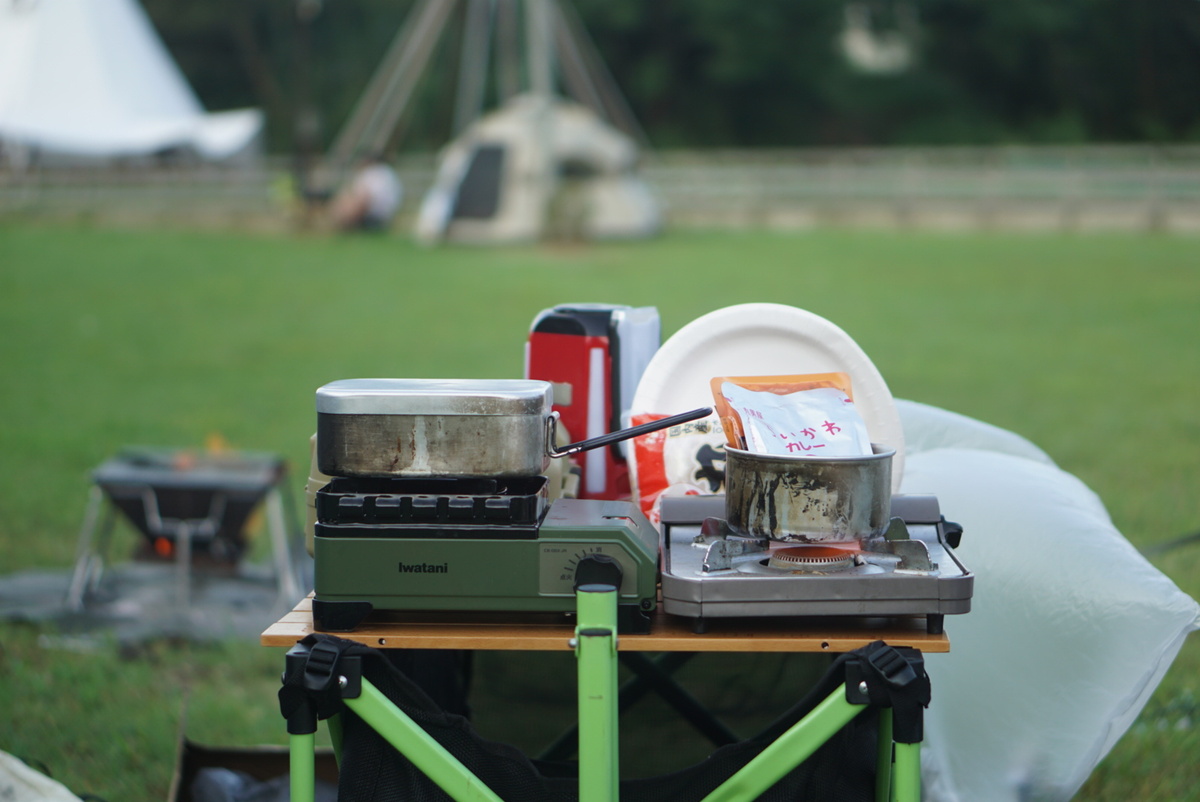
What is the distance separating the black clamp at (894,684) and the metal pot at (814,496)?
176 mm

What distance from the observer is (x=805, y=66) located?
40.5 meters

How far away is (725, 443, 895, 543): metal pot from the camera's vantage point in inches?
66.1

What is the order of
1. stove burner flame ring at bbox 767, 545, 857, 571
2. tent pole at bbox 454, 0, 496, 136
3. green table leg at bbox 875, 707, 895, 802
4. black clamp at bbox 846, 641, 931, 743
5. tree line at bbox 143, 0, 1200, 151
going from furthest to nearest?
tree line at bbox 143, 0, 1200, 151 < tent pole at bbox 454, 0, 496, 136 < green table leg at bbox 875, 707, 895, 802 < stove burner flame ring at bbox 767, 545, 857, 571 < black clamp at bbox 846, 641, 931, 743

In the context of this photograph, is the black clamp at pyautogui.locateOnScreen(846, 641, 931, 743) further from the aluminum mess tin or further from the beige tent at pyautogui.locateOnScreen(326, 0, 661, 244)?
the beige tent at pyautogui.locateOnScreen(326, 0, 661, 244)

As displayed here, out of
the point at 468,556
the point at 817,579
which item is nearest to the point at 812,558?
the point at 817,579

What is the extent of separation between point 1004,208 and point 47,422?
740 inches

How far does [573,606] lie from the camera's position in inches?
68.7

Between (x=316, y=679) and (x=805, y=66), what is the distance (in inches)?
1629

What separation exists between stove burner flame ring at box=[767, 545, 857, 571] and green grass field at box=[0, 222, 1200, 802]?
1.53m

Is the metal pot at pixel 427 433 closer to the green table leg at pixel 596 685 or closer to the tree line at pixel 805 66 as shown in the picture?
the green table leg at pixel 596 685

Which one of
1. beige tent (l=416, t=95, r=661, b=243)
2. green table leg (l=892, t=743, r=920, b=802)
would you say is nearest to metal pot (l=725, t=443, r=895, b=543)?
green table leg (l=892, t=743, r=920, b=802)

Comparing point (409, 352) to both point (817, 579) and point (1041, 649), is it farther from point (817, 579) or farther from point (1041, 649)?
point (817, 579)

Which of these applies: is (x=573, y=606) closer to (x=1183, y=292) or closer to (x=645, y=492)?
(x=645, y=492)

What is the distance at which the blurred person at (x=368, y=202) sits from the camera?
66.5 feet
